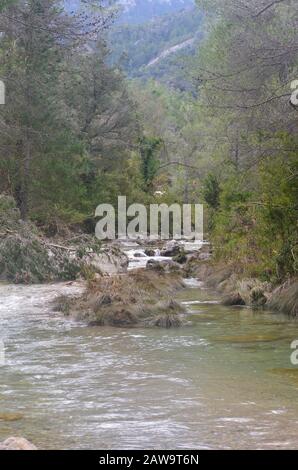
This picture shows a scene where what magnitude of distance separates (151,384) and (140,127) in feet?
115

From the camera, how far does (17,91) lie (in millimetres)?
24734

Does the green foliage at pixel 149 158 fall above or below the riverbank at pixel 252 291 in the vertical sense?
above

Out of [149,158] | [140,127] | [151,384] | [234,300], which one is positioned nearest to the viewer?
[151,384]

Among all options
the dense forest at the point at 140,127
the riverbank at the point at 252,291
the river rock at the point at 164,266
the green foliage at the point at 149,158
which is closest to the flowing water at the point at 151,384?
the riverbank at the point at 252,291

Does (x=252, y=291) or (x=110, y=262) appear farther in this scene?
(x=110, y=262)

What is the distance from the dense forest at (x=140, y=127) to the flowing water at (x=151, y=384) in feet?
11.5

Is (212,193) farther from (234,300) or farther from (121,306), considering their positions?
(121,306)

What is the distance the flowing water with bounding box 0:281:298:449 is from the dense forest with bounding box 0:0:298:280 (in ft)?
11.5

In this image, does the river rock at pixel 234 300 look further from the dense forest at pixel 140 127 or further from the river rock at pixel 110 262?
the river rock at pixel 110 262

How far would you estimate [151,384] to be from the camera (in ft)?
25.6

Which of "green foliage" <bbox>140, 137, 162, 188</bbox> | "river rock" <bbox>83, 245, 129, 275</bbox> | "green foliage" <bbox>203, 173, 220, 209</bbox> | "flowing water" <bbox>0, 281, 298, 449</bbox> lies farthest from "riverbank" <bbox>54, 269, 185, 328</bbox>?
"green foliage" <bbox>140, 137, 162, 188</bbox>

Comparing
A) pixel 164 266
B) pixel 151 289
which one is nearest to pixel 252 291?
pixel 151 289

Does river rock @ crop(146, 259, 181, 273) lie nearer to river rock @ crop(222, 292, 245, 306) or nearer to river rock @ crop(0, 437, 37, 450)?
river rock @ crop(222, 292, 245, 306)

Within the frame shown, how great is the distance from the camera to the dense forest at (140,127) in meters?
13.7
